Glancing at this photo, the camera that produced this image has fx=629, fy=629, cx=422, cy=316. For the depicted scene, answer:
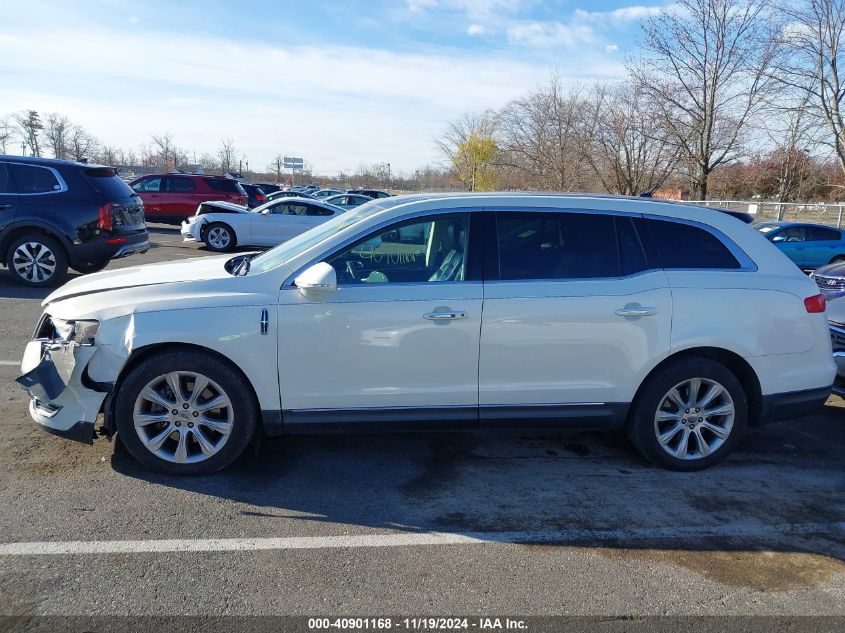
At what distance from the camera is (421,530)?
3.39 m

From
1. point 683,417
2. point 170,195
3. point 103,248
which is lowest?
point 683,417

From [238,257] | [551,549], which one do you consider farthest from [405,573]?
[238,257]

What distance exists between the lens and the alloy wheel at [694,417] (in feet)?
13.6

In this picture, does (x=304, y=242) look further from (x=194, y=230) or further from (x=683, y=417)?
(x=194, y=230)

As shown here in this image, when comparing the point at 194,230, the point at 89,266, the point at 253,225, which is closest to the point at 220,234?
the point at 194,230

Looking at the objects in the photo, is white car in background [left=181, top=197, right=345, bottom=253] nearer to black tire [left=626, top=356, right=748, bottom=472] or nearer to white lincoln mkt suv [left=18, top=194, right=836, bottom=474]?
white lincoln mkt suv [left=18, top=194, right=836, bottom=474]

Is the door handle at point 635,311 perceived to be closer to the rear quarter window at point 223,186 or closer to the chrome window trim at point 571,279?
the chrome window trim at point 571,279

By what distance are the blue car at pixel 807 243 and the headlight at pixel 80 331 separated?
17.2m

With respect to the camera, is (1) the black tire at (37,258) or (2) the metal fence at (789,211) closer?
(1) the black tire at (37,258)

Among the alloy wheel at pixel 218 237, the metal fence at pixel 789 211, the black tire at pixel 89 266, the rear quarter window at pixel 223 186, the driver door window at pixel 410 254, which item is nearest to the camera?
the driver door window at pixel 410 254

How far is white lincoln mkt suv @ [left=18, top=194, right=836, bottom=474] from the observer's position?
376 cm

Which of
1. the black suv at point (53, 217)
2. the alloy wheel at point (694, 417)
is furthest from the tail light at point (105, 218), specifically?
the alloy wheel at point (694, 417)

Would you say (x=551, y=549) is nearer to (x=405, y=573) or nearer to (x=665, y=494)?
(x=405, y=573)

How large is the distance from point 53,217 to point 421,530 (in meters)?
8.55
